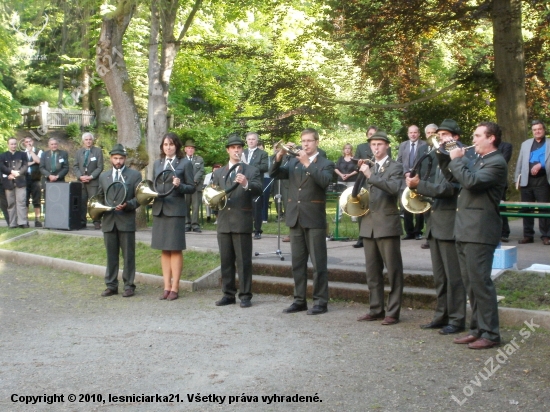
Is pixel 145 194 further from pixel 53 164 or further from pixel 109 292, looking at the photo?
pixel 53 164

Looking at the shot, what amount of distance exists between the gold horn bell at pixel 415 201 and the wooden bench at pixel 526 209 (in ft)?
8.54

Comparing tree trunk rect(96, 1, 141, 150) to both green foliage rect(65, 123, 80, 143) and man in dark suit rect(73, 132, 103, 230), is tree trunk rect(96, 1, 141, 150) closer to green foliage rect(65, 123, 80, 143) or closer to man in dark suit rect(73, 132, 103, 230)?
man in dark suit rect(73, 132, 103, 230)

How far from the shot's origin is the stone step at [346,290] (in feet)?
29.7

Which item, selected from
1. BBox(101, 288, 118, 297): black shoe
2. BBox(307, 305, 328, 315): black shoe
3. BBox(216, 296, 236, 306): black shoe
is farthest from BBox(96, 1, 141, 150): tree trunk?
BBox(307, 305, 328, 315): black shoe

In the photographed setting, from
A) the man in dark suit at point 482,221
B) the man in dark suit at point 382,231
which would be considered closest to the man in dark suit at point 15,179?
the man in dark suit at point 382,231

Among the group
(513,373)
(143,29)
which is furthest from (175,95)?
(513,373)

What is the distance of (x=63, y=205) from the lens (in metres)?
15.8

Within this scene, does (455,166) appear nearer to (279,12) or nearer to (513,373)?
(513,373)

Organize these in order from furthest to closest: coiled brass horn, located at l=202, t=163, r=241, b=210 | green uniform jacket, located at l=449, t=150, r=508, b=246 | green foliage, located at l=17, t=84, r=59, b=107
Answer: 1. green foliage, located at l=17, t=84, r=59, b=107
2. coiled brass horn, located at l=202, t=163, r=241, b=210
3. green uniform jacket, located at l=449, t=150, r=508, b=246

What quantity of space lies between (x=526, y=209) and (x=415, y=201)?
138 inches

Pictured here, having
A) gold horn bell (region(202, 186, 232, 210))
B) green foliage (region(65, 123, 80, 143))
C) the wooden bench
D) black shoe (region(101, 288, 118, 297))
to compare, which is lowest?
black shoe (region(101, 288, 118, 297))

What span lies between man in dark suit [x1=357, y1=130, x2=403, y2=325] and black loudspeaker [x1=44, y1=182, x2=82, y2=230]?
29.1ft

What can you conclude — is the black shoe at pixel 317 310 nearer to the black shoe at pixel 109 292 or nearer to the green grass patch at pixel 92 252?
the green grass patch at pixel 92 252

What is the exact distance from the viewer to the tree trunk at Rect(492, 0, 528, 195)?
16.1m
